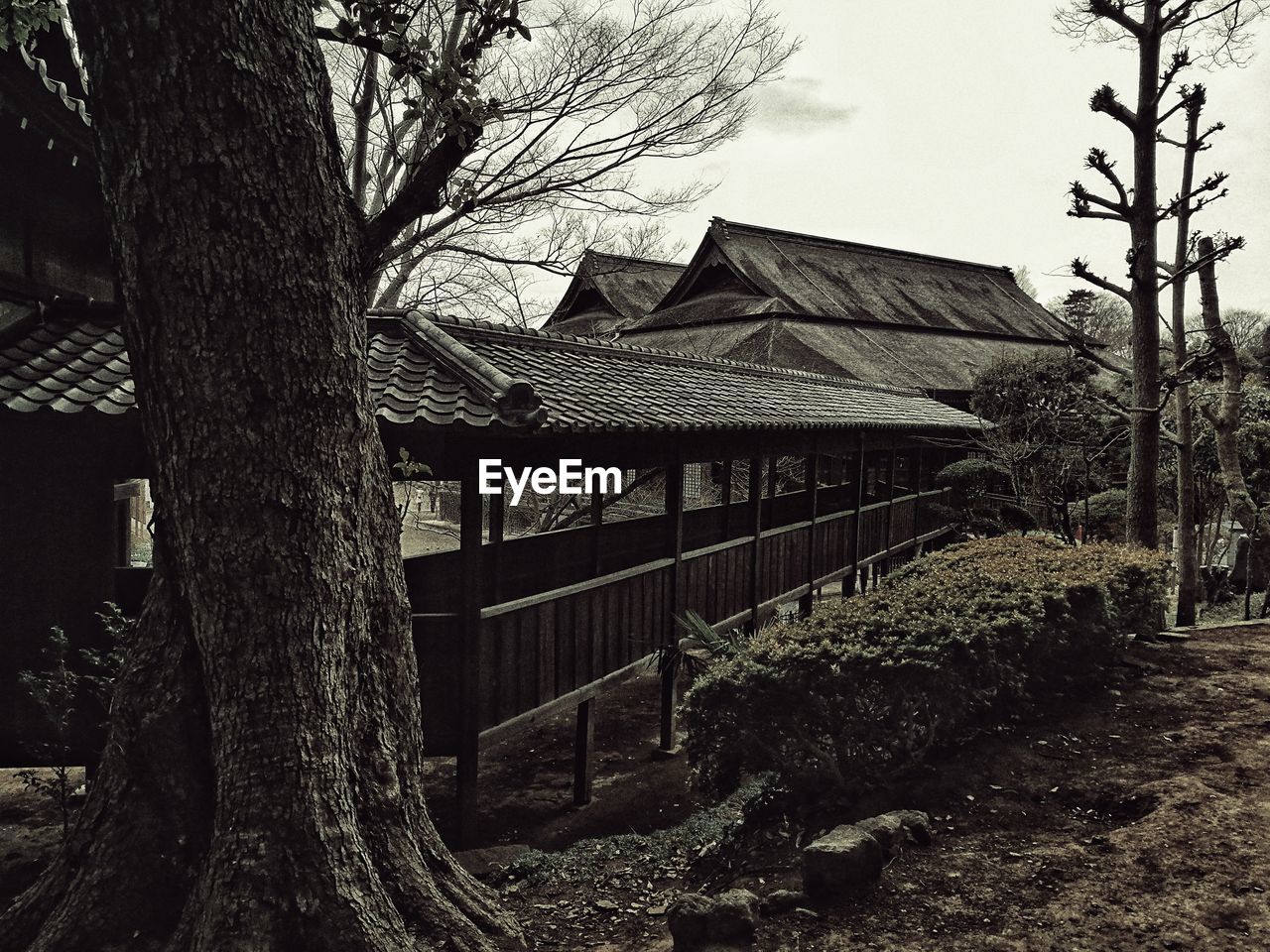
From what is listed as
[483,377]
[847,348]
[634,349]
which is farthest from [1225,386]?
[847,348]

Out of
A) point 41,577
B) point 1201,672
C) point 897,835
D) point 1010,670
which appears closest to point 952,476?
point 1201,672

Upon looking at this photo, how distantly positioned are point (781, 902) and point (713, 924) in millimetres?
509

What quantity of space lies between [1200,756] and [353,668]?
5.58 m

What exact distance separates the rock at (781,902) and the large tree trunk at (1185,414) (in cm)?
978

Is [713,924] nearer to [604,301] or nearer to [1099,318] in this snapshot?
[604,301]

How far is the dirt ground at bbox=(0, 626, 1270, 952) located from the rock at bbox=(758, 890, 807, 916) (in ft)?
0.26

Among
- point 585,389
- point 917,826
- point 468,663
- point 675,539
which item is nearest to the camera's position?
point 917,826

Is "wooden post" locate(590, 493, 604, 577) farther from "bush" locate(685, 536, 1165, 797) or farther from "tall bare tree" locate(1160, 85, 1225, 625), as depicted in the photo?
"tall bare tree" locate(1160, 85, 1225, 625)

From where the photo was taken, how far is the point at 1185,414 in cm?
1104

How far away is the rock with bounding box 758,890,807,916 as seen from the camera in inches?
156

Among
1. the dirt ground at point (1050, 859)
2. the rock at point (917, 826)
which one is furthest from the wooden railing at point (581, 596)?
the rock at point (917, 826)

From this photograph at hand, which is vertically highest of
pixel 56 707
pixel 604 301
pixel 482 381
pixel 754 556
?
pixel 604 301

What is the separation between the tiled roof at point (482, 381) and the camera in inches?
210

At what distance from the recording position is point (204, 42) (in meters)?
2.92
